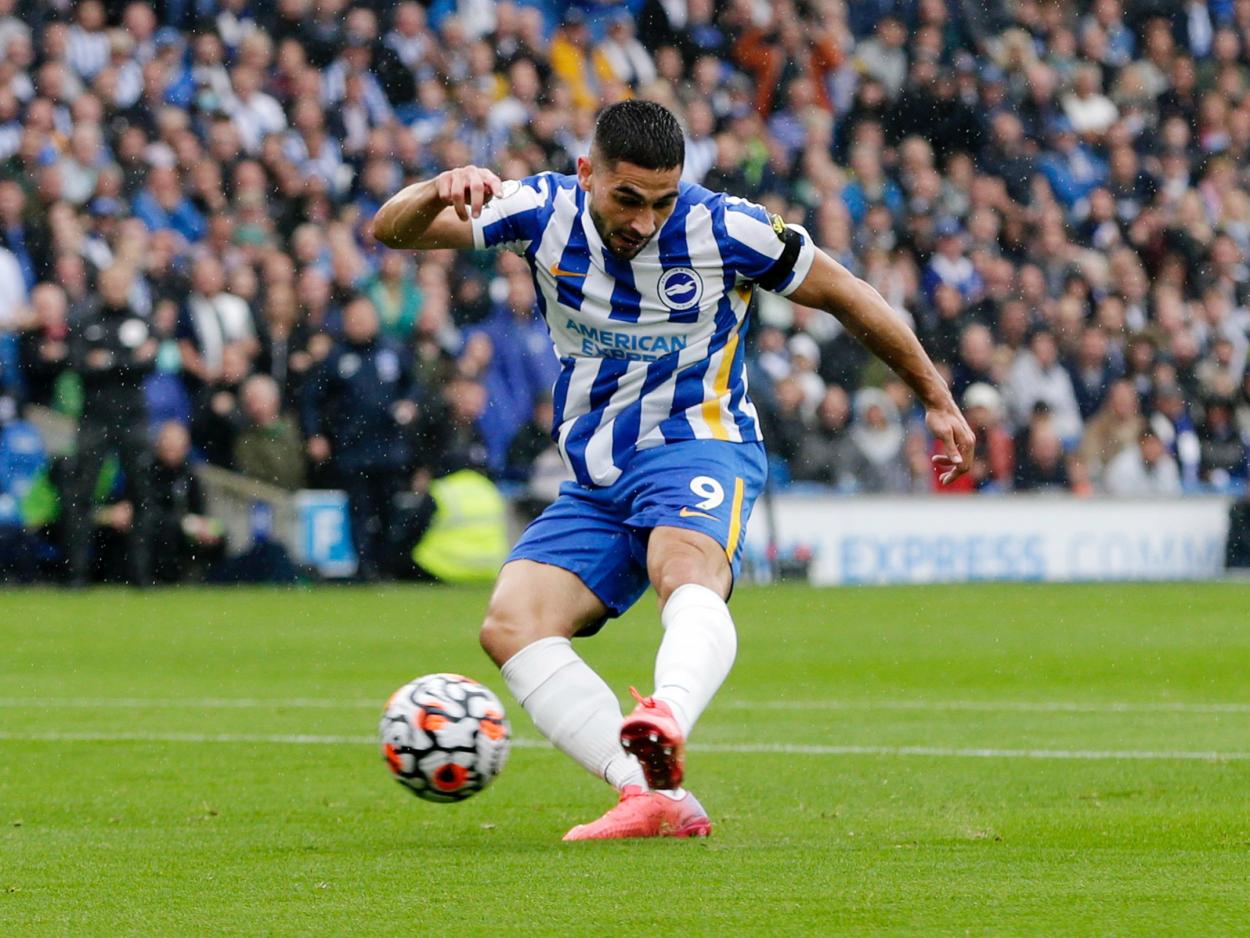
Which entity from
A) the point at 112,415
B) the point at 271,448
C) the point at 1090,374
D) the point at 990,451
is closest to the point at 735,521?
the point at 112,415

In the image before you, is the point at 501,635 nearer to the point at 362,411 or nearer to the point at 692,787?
the point at 692,787

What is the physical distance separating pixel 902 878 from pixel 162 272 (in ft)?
43.2

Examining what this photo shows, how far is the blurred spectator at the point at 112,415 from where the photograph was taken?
652 inches

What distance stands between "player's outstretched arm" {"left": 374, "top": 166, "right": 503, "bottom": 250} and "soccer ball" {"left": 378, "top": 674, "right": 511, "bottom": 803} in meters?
1.23

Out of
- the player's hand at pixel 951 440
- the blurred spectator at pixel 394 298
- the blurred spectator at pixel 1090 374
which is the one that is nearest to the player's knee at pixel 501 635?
the player's hand at pixel 951 440

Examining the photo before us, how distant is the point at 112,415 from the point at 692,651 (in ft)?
40.8

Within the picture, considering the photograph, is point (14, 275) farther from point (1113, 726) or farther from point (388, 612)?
point (1113, 726)

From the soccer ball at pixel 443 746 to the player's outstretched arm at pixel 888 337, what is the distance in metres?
1.37

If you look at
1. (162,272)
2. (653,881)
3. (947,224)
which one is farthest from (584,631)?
(947,224)

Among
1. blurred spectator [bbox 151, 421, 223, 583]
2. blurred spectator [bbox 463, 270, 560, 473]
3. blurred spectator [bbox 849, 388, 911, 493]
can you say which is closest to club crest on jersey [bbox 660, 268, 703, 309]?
blurred spectator [bbox 151, 421, 223, 583]

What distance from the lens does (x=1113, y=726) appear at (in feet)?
29.2

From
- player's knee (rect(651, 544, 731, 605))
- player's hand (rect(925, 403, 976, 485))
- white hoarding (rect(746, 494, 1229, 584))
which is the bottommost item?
white hoarding (rect(746, 494, 1229, 584))

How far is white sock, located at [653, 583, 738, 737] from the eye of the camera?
204 inches

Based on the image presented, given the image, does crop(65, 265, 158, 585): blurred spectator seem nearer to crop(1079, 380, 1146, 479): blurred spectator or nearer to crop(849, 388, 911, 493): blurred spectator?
crop(849, 388, 911, 493): blurred spectator
